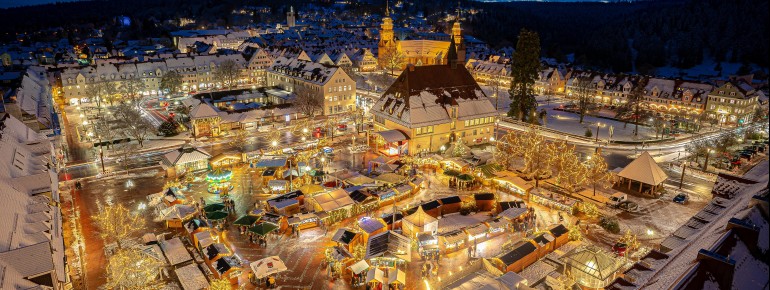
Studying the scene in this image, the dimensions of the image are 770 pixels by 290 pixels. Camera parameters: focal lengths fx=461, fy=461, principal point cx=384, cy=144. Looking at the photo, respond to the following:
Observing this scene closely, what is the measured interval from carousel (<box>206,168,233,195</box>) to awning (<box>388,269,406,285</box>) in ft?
56.6

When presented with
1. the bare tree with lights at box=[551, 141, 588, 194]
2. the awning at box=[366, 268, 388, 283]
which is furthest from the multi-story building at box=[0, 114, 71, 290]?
the bare tree with lights at box=[551, 141, 588, 194]

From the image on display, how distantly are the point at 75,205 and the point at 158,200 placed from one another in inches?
230

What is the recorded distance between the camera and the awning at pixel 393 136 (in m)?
43.2

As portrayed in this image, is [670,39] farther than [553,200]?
Yes

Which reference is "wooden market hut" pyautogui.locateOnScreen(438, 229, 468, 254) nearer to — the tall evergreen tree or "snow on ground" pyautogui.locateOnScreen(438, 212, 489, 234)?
"snow on ground" pyautogui.locateOnScreen(438, 212, 489, 234)

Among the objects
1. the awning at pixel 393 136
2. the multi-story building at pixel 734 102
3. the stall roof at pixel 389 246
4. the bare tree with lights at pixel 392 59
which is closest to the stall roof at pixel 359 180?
the awning at pixel 393 136

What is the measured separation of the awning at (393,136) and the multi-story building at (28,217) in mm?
25673

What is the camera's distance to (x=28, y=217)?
74.3 feet

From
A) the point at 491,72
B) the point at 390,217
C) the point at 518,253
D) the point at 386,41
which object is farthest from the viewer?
the point at 386,41

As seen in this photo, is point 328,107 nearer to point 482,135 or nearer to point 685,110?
point 482,135

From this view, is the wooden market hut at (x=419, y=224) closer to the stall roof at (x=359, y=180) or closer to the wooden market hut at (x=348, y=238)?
the wooden market hut at (x=348, y=238)

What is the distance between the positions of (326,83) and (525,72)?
24928 mm

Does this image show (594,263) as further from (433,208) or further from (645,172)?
(645,172)

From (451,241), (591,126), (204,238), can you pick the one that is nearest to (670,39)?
(591,126)
